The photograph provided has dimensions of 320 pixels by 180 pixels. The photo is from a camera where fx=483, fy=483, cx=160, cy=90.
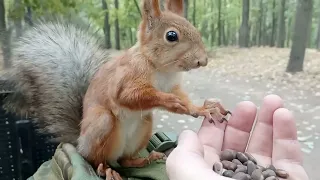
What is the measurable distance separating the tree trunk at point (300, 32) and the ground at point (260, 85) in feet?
0.08

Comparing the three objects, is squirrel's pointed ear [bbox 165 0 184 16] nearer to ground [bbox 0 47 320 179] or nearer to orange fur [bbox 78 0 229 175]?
orange fur [bbox 78 0 229 175]

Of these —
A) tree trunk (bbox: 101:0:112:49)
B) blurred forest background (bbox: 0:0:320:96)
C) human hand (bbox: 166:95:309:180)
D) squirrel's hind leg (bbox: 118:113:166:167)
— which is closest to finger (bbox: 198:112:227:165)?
human hand (bbox: 166:95:309:180)

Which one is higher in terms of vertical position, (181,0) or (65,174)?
(181,0)

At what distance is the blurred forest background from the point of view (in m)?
1.49

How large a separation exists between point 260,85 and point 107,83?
0.57 metres

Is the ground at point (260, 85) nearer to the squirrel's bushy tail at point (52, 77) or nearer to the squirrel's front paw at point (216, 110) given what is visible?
the squirrel's bushy tail at point (52, 77)

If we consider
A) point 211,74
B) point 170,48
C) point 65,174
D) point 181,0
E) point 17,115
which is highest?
point 181,0

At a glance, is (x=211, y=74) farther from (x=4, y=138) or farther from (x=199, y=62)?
(x=4, y=138)

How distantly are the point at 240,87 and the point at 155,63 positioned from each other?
539mm

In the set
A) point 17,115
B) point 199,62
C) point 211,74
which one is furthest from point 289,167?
point 17,115

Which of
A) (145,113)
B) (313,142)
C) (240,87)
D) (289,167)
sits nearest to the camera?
(289,167)

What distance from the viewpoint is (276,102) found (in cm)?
110

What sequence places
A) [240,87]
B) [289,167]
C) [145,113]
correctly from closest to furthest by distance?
[289,167]
[145,113]
[240,87]

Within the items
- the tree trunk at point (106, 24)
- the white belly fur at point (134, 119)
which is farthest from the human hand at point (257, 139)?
the tree trunk at point (106, 24)
